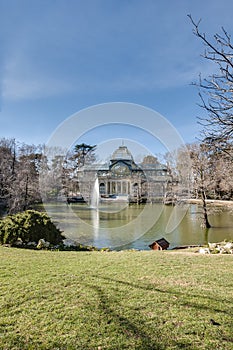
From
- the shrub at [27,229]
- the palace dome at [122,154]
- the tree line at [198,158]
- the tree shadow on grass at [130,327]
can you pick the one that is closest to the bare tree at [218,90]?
the tree line at [198,158]

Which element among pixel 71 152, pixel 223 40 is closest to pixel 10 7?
pixel 223 40

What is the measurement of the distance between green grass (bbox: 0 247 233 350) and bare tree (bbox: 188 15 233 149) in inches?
87.1

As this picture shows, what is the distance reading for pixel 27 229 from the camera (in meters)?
6.82

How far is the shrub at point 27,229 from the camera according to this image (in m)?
6.70

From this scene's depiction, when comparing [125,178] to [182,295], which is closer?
[182,295]

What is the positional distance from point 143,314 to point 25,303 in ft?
4.39

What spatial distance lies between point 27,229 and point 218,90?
642 centimetres

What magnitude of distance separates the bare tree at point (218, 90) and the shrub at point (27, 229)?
5885mm

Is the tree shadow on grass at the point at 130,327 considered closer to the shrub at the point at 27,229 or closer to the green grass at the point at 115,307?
the green grass at the point at 115,307

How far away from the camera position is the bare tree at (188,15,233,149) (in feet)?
8.98

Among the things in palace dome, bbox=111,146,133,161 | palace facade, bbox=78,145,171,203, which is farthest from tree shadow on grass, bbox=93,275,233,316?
palace dome, bbox=111,146,133,161

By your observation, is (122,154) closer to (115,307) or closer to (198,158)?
A: (198,158)

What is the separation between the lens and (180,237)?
10.1 metres

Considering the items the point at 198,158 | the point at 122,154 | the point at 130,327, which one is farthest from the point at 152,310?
the point at 122,154
